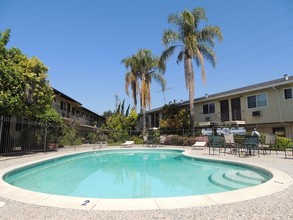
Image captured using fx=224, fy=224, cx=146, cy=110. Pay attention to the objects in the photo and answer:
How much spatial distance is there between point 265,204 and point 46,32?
1648 centimetres

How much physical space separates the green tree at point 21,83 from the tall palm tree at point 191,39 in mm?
13399

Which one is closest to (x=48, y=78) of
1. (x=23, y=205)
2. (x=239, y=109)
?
(x=23, y=205)

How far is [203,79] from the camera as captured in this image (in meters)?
22.4

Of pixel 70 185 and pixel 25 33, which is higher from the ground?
pixel 25 33

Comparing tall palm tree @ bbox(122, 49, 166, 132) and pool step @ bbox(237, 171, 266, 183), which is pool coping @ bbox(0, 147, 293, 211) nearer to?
pool step @ bbox(237, 171, 266, 183)

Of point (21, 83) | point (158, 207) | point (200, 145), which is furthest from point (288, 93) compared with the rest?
point (21, 83)

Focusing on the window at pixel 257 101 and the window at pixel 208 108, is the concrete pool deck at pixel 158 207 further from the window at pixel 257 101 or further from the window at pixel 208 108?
the window at pixel 208 108

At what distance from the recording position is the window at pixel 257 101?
22420 millimetres

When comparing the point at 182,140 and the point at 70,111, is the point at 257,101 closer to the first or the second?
the point at 182,140

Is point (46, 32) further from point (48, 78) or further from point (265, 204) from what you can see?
point (265, 204)

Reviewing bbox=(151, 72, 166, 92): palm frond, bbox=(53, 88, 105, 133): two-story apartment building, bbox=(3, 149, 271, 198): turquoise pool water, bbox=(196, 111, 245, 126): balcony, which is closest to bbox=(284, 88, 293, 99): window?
bbox=(196, 111, 245, 126): balcony

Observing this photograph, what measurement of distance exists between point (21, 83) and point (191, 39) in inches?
636

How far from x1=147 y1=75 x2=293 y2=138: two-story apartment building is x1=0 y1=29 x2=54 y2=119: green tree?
60.4 ft

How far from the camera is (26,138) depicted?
1680cm
